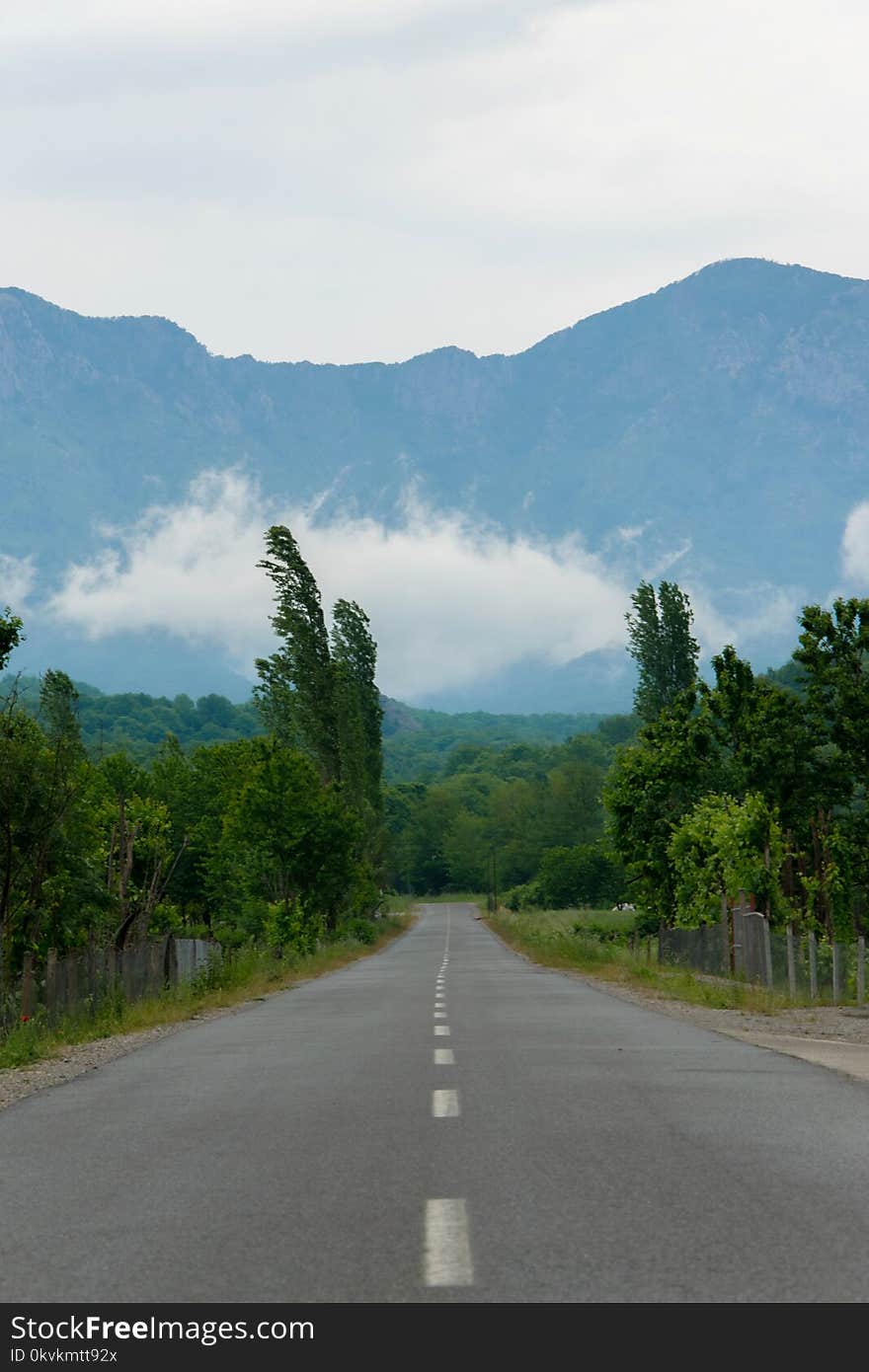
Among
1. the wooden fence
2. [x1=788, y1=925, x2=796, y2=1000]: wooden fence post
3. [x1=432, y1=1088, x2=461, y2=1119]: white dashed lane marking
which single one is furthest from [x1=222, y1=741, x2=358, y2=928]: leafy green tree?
[x1=432, y1=1088, x2=461, y2=1119]: white dashed lane marking

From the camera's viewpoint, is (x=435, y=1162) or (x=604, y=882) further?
(x=604, y=882)

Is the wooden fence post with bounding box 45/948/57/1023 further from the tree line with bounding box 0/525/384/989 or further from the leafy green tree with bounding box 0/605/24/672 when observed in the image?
the leafy green tree with bounding box 0/605/24/672

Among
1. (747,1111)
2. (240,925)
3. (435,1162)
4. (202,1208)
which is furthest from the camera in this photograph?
(240,925)

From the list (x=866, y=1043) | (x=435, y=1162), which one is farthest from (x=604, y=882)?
(x=435, y=1162)

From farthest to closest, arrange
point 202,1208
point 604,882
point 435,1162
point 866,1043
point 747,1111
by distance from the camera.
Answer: point 604,882
point 866,1043
point 747,1111
point 435,1162
point 202,1208

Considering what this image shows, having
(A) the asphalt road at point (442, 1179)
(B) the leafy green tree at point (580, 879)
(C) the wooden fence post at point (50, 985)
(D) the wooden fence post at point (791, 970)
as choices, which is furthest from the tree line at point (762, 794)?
(B) the leafy green tree at point (580, 879)

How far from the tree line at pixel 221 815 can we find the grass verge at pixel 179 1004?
173 centimetres

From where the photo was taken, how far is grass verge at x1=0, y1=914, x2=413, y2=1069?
790 inches

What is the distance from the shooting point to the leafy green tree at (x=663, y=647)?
76250 millimetres

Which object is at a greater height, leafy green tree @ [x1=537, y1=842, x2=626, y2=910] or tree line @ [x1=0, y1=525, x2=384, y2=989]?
tree line @ [x1=0, y1=525, x2=384, y2=989]

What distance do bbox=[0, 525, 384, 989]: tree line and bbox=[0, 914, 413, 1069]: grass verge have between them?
1.73 metres
